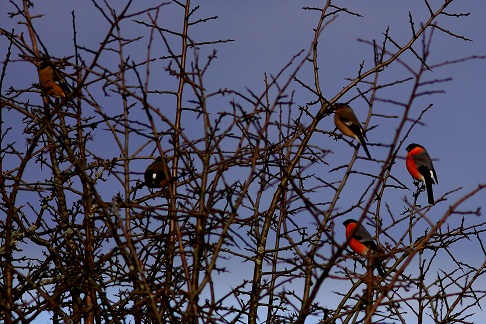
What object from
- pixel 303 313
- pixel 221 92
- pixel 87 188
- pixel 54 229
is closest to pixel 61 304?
pixel 54 229

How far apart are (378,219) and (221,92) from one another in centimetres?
282

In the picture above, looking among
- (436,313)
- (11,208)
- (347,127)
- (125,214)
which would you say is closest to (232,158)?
(11,208)

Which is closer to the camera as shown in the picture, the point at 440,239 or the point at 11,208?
the point at 11,208

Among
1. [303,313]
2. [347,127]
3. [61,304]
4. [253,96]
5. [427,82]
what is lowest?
[303,313]

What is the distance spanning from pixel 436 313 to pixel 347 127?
8.36ft

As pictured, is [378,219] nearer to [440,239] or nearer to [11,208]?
[440,239]

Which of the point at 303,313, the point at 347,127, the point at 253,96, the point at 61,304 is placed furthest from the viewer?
the point at 347,127

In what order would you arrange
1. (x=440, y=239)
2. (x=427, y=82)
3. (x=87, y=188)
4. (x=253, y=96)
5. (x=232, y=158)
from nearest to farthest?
(x=427, y=82) < (x=232, y=158) < (x=253, y=96) < (x=87, y=188) < (x=440, y=239)

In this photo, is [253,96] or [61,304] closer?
[253,96]

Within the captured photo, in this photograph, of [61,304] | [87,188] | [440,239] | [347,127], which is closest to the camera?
[61,304]

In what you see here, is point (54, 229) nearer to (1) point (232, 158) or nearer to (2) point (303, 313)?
(1) point (232, 158)

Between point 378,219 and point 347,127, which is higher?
point 347,127

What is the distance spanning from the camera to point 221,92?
4.13 m

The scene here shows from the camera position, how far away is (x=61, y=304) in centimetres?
508
